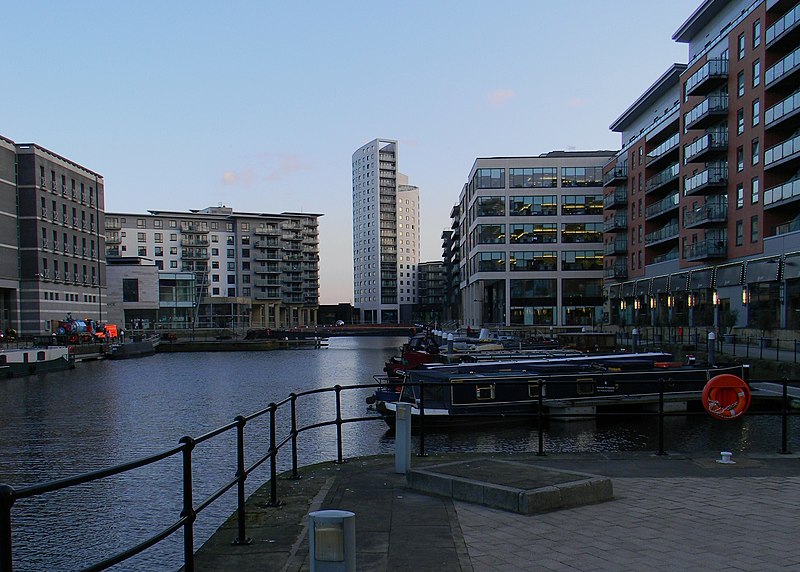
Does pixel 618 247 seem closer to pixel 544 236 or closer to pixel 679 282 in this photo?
pixel 544 236

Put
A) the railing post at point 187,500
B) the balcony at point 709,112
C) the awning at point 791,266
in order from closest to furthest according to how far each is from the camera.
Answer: the railing post at point 187,500, the awning at point 791,266, the balcony at point 709,112

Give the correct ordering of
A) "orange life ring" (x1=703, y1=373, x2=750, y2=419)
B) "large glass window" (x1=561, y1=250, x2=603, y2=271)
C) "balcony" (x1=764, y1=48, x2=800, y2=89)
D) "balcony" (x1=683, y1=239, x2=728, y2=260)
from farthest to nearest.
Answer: "large glass window" (x1=561, y1=250, x2=603, y2=271) < "balcony" (x1=683, y1=239, x2=728, y2=260) < "balcony" (x1=764, y1=48, x2=800, y2=89) < "orange life ring" (x1=703, y1=373, x2=750, y2=419)

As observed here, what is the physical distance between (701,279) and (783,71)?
62.0 ft

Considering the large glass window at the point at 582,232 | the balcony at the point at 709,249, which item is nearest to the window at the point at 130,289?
the large glass window at the point at 582,232

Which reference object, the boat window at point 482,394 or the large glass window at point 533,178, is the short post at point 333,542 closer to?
the boat window at point 482,394

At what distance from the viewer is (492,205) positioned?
9444cm

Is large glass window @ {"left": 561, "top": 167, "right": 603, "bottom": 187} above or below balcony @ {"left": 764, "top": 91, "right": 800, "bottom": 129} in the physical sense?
above

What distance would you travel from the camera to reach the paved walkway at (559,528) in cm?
627

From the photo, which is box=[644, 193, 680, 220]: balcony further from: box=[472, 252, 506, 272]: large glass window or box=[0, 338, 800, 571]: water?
box=[0, 338, 800, 571]: water

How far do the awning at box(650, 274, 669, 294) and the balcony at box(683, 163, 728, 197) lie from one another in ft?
36.9

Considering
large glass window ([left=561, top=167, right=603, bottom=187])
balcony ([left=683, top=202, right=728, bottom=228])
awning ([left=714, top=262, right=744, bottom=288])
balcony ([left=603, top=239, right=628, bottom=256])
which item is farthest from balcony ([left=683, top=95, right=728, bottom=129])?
large glass window ([left=561, top=167, right=603, bottom=187])

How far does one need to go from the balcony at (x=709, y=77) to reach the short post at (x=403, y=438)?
173 ft

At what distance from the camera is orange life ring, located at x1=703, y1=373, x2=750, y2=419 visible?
11445mm

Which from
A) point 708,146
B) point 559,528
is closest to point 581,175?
point 708,146
